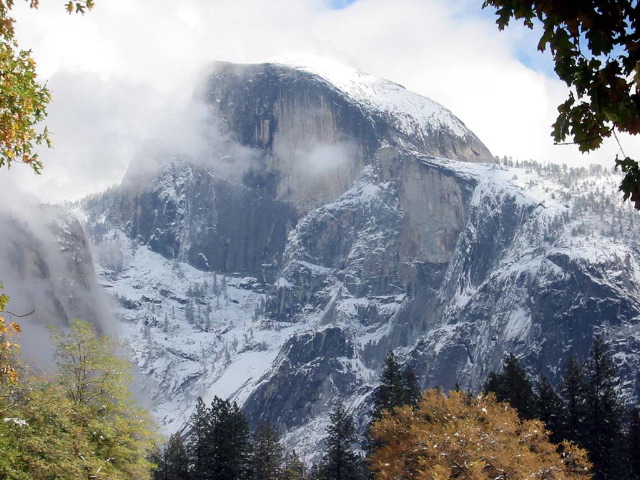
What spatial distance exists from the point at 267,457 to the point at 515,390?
89.4 feet

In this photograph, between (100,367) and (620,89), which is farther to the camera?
(100,367)

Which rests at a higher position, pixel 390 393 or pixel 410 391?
pixel 390 393

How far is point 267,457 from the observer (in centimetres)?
7944

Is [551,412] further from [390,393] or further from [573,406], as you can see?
[390,393]

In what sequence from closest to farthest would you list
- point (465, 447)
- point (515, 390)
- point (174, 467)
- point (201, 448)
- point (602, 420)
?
point (465, 447) → point (515, 390) → point (602, 420) → point (201, 448) → point (174, 467)

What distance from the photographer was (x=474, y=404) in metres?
42.2

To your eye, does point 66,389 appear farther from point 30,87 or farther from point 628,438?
point 628,438

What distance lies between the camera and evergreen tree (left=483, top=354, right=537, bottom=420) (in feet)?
202

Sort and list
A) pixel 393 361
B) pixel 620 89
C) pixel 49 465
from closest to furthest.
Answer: pixel 620 89 → pixel 49 465 → pixel 393 361

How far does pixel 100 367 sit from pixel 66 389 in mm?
2006

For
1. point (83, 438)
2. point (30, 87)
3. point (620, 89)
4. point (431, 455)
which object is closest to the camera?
point (620, 89)

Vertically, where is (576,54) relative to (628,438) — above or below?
above

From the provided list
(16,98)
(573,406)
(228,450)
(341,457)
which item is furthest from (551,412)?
(16,98)

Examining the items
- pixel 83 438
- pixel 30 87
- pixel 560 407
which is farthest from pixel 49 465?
pixel 560 407
